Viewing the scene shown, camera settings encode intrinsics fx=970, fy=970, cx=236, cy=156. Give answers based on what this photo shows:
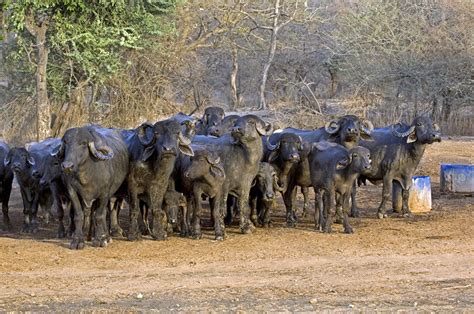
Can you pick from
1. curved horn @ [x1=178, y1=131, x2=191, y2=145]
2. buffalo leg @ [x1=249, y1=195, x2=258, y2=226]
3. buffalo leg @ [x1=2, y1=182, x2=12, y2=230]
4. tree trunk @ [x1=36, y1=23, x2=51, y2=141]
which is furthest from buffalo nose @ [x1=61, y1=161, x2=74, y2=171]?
tree trunk @ [x1=36, y1=23, x2=51, y2=141]

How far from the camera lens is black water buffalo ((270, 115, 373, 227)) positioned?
1675 centimetres

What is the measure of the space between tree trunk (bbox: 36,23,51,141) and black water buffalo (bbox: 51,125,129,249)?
11.3m

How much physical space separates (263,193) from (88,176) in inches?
125

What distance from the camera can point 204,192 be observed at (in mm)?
15422

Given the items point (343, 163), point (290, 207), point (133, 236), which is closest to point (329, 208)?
point (343, 163)

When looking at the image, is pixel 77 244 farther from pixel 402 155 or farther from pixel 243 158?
pixel 402 155

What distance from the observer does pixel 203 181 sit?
15.3m

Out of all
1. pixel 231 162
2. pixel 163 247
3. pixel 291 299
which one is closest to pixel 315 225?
pixel 231 162

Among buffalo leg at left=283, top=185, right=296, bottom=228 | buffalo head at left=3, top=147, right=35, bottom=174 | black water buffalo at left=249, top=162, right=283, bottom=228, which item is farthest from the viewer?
buffalo leg at left=283, top=185, right=296, bottom=228

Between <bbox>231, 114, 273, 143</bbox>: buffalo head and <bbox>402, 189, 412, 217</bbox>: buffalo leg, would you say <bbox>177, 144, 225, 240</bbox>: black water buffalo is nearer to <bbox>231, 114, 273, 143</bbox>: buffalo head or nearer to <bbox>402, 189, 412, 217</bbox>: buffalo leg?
<bbox>231, 114, 273, 143</bbox>: buffalo head

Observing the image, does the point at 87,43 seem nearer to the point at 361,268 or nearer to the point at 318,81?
the point at 361,268

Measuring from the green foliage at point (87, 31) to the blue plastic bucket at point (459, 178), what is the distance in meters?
10.5

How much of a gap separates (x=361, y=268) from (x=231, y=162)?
3.74 meters

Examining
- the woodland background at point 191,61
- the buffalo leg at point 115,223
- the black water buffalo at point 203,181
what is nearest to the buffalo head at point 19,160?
the buffalo leg at point 115,223
